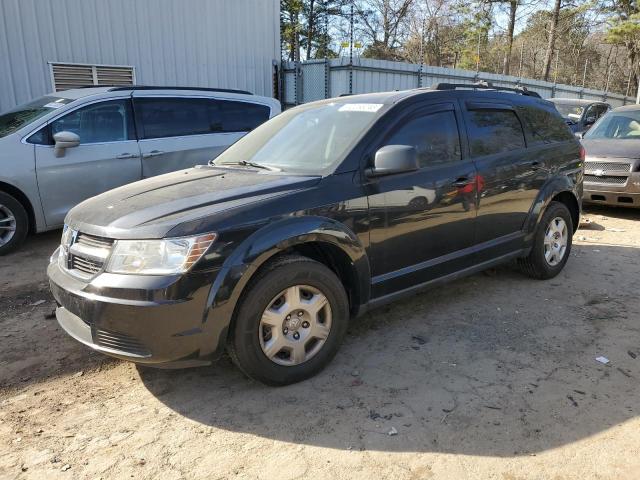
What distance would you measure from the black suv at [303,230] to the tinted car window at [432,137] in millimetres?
11

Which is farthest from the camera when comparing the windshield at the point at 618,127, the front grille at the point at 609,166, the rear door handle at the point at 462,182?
the windshield at the point at 618,127

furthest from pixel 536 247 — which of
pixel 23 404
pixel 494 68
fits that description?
pixel 494 68

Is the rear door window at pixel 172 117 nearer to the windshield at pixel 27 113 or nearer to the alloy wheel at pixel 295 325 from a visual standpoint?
the windshield at pixel 27 113

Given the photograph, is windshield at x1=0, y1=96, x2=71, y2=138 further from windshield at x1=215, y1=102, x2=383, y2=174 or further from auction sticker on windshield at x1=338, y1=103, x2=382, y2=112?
auction sticker on windshield at x1=338, y1=103, x2=382, y2=112

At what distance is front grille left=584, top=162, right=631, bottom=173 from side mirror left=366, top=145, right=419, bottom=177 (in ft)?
19.3

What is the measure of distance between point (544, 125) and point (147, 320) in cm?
410

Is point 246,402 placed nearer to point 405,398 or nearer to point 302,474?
point 302,474

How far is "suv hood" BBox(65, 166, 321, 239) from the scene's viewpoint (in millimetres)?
2811

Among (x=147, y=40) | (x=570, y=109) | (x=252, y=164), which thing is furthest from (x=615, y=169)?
(x=147, y=40)

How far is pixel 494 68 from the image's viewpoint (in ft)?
110

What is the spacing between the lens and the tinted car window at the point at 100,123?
6.00 meters

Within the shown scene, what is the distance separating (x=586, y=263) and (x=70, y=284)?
5.10m

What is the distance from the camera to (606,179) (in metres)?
7.92

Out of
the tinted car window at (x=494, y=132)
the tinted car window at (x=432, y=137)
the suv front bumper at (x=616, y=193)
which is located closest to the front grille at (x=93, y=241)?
the tinted car window at (x=432, y=137)
